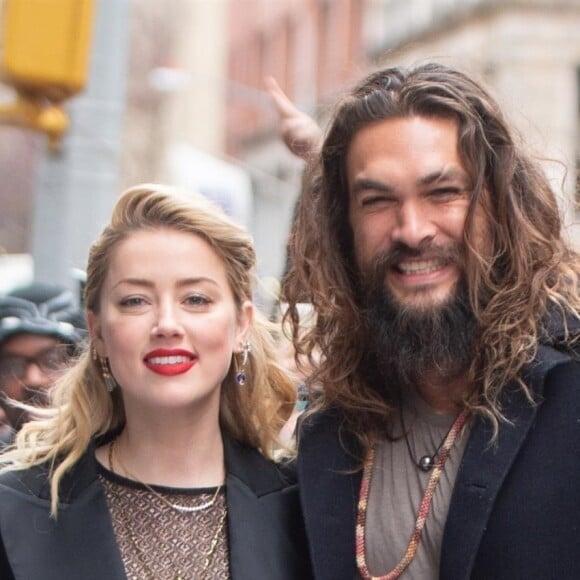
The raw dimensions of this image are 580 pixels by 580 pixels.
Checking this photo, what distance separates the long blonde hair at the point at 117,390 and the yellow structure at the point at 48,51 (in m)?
3.14

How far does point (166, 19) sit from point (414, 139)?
3302 centimetres

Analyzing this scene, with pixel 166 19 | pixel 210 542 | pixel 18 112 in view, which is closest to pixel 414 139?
pixel 210 542

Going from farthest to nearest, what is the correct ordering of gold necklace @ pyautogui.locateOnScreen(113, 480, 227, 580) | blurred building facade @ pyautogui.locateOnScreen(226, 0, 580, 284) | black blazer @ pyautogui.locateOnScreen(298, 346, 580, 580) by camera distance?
1. blurred building facade @ pyautogui.locateOnScreen(226, 0, 580, 284)
2. gold necklace @ pyautogui.locateOnScreen(113, 480, 227, 580)
3. black blazer @ pyautogui.locateOnScreen(298, 346, 580, 580)

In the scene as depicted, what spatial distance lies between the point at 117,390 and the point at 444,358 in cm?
96

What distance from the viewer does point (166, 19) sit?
118 feet

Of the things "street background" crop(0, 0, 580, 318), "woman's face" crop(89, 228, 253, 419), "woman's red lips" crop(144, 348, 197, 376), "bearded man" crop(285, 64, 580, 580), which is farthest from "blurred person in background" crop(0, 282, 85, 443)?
"bearded man" crop(285, 64, 580, 580)

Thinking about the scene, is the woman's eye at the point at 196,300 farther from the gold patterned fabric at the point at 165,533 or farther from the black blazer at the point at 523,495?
the black blazer at the point at 523,495

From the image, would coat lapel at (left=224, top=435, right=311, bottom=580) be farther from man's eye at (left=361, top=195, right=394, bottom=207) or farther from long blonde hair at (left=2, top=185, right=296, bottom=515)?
man's eye at (left=361, top=195, right=394, bottom=207)

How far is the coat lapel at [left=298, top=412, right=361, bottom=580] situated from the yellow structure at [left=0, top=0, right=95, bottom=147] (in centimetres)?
349

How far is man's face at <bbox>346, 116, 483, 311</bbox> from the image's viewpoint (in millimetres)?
3672

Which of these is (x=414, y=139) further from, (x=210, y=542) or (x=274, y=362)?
(x=210, y=542)

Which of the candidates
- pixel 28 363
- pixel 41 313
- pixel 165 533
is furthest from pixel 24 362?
pixel 165 533

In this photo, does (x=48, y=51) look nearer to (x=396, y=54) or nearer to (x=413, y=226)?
(x=396, y=54)

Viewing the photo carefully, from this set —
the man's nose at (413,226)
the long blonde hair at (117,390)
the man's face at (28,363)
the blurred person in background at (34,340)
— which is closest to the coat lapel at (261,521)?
the long blonde hair at (117,390)
